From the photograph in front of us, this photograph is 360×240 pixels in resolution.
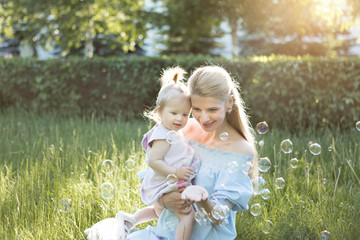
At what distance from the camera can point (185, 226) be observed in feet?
8.27

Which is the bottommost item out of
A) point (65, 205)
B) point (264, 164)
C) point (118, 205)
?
point (118, 205)

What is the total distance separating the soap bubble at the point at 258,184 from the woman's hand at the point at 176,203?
484 millimetres

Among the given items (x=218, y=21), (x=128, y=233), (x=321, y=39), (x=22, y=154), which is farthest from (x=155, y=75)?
(x=321, y=39)

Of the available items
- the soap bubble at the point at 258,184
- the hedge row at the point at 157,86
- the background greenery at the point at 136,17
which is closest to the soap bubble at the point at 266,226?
the soap bubble at the point at 258,184

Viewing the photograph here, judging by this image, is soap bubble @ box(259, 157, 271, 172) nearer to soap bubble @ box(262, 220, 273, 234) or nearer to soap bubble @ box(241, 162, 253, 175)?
soap bubble @ box(262, 220, 273, 234)

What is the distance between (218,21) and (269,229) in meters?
15.9

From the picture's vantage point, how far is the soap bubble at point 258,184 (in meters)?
2.78

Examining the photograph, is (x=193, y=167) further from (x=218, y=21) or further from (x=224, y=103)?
(x=218, y=21)

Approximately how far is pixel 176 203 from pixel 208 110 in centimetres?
58

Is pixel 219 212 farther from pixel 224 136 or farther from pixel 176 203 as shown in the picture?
pixel 224 136

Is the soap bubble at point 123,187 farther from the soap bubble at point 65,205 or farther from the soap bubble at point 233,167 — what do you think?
the soap bubble at point 233,167

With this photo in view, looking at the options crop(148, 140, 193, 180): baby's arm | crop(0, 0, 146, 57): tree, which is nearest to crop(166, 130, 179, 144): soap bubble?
crop(148, 140, 193, 180): baby's arm

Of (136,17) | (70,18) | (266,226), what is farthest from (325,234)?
(136,17)

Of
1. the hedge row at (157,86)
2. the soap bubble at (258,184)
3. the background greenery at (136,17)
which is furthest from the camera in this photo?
the background greenery at (136,17)
